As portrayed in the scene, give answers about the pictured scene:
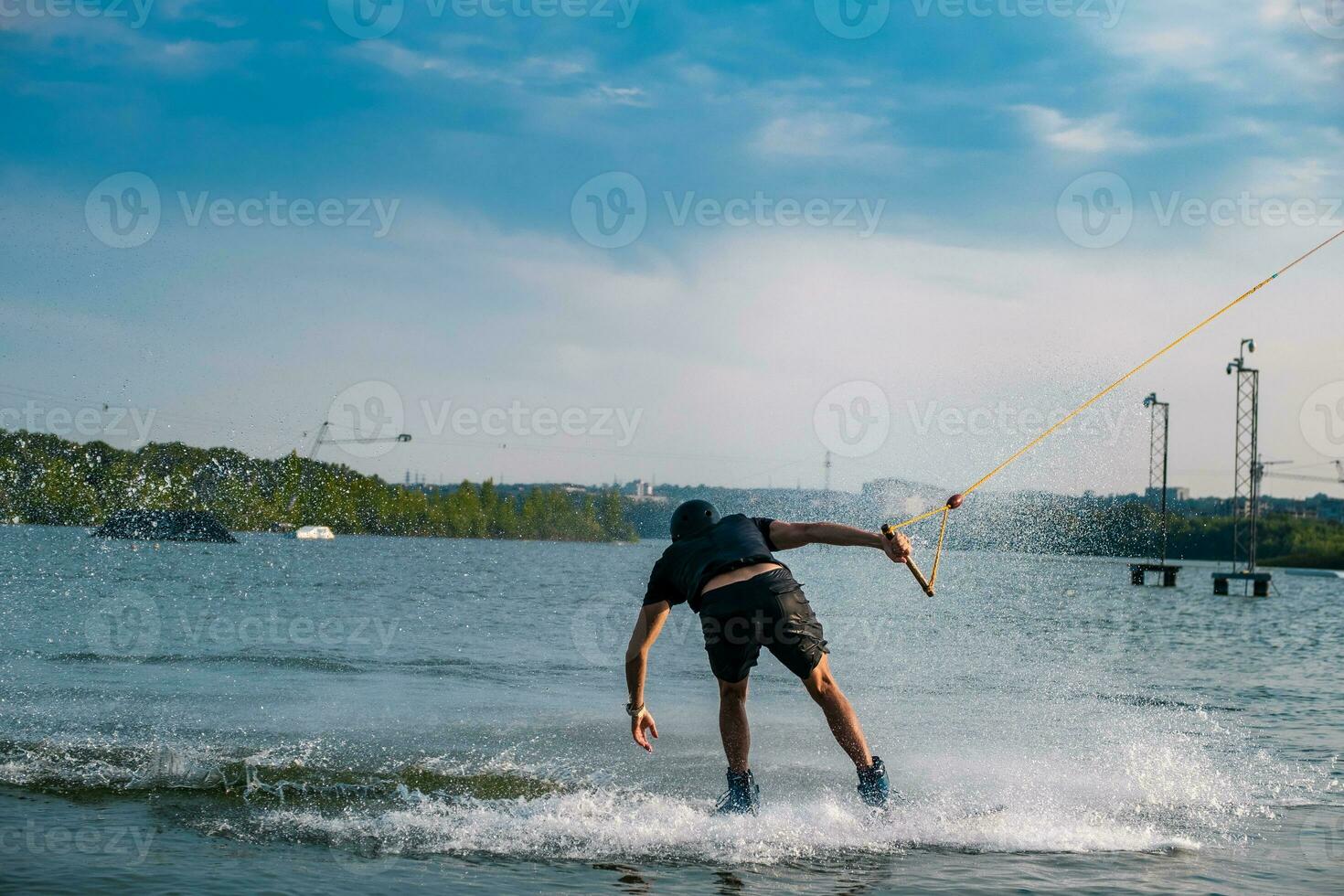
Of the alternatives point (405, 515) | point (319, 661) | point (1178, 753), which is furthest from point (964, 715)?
point (405, 515)

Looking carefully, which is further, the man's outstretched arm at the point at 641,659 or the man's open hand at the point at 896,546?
the man's outstretched arm at the point at 641,659

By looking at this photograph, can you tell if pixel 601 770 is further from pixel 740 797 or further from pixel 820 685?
pixel 820 685

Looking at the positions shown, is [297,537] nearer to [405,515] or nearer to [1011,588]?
[405,515]

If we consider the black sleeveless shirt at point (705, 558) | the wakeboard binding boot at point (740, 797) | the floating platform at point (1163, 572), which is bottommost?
the floating platform at point (1163, 572)

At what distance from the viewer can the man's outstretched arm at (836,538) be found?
21.9 feet

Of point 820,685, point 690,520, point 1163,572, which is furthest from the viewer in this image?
point 1163,572

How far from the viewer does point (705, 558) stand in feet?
23.1

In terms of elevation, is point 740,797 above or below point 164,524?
above

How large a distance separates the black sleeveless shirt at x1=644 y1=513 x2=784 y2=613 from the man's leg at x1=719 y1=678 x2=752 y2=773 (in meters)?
0.59

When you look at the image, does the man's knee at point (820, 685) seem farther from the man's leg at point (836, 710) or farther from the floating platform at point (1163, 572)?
the floating platform at point (1163, 572)

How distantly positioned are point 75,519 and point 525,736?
1711cm

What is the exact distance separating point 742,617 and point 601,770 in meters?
2.60

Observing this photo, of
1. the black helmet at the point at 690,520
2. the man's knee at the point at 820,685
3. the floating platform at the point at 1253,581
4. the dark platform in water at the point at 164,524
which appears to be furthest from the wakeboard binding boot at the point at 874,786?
the floating platform at the point at 1253,581

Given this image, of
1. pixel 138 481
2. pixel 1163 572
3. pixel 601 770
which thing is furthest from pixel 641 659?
pixel 1163 572
